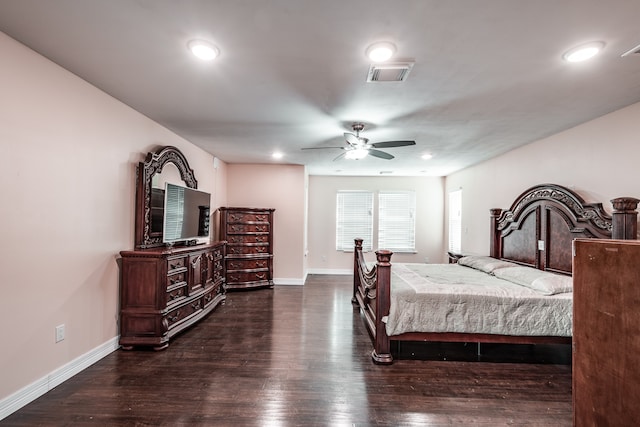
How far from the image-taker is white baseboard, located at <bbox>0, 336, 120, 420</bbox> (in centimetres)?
195

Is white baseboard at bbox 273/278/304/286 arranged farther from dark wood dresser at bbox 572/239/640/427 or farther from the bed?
dark wood dresser at bbox 572/239/640/427

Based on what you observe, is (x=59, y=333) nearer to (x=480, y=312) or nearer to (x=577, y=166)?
(x=480, y=312)

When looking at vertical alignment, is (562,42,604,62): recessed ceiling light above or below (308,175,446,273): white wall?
above

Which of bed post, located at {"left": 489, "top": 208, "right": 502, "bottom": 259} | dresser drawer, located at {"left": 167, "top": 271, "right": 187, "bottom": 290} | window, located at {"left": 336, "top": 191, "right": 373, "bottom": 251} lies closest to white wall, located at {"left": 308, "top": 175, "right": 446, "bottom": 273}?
window, located at {"left": 336, "top": 191, "right": 373, "bottom": 251}

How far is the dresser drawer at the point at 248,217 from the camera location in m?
5.38

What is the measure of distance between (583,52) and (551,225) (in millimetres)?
2299

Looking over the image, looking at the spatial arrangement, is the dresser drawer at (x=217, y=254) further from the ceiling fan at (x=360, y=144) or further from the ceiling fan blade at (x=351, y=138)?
the ceiling fan blade at (x=351, y=138)

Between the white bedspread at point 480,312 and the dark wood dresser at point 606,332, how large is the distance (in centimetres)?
107

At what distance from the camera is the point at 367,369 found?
102 inches

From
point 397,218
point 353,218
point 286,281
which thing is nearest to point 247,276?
point 286,281

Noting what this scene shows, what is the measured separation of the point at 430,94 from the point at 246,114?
190cm

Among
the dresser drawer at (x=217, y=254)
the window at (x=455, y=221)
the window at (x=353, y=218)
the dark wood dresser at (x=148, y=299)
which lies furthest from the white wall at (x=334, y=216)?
the dark wood dresser at (x=148, y=299)

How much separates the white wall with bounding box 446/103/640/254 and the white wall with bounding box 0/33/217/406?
506cm

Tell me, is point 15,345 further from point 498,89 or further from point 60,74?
point 498,89
